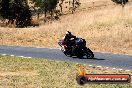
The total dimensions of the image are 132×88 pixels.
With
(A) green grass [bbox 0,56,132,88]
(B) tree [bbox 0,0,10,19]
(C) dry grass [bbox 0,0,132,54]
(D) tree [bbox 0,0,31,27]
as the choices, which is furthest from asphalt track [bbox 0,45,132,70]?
(B) tree [bbox 0,0,10,19]

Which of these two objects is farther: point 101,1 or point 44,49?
point 101,1

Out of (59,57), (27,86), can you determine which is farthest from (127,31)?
(27,86)

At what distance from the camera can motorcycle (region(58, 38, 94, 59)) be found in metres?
23.9

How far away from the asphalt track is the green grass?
1.56 metres

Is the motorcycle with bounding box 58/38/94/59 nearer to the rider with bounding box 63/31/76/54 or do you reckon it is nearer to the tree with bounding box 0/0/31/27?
the rider with bounding box 63/31/76/54

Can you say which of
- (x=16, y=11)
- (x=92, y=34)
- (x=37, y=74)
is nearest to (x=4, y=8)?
(x=16, y=11)

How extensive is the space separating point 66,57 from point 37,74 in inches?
226

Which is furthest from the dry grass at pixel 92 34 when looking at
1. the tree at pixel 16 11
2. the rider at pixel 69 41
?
the tree at pixel 16 11

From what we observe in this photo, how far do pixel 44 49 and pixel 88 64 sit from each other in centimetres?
657

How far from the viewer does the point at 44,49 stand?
27391 mm

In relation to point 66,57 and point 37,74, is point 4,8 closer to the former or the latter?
point 66,57

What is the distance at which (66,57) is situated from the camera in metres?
24.1

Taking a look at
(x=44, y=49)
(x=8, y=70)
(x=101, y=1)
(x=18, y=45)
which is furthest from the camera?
(x=101, y=1)

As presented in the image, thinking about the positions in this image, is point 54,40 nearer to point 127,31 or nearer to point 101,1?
point 127,31
